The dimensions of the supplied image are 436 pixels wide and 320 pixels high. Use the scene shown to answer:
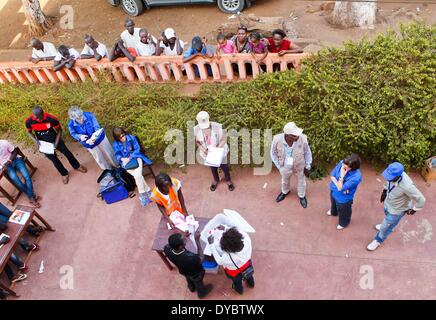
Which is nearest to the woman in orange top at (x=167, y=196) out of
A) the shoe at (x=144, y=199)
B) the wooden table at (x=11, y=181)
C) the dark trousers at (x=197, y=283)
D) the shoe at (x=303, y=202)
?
the dark trousers at (x=197, y=283)

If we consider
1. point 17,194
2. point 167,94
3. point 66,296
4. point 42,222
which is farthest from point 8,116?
point 66,296

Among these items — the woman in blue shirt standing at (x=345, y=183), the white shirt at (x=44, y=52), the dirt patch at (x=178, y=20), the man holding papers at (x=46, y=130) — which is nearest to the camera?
the woman in blue shirt standing at (x=345, y=183)

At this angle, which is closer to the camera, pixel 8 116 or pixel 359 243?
pixel 359 243

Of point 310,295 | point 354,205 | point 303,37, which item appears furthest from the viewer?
point 303,37

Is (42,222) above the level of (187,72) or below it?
below

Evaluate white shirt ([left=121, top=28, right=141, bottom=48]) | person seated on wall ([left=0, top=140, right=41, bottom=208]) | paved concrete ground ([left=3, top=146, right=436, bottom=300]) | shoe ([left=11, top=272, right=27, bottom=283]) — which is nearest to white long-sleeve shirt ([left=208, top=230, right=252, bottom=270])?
paved concrete ground ([left=3, top=146, right=436, bottom=300])

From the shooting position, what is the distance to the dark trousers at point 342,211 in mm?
5098

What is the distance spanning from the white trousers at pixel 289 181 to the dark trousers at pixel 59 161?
11.9ft

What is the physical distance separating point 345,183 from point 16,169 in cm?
522

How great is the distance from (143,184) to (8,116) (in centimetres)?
333

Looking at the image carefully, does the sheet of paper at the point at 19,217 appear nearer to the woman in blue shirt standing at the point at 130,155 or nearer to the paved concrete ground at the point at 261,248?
the paved concrete ground at the point at 261,248

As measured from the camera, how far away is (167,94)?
22.1 feet

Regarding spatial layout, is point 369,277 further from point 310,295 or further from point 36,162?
point 36,162

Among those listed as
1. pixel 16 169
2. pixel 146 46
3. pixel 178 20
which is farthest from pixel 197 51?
pixel 178 20
